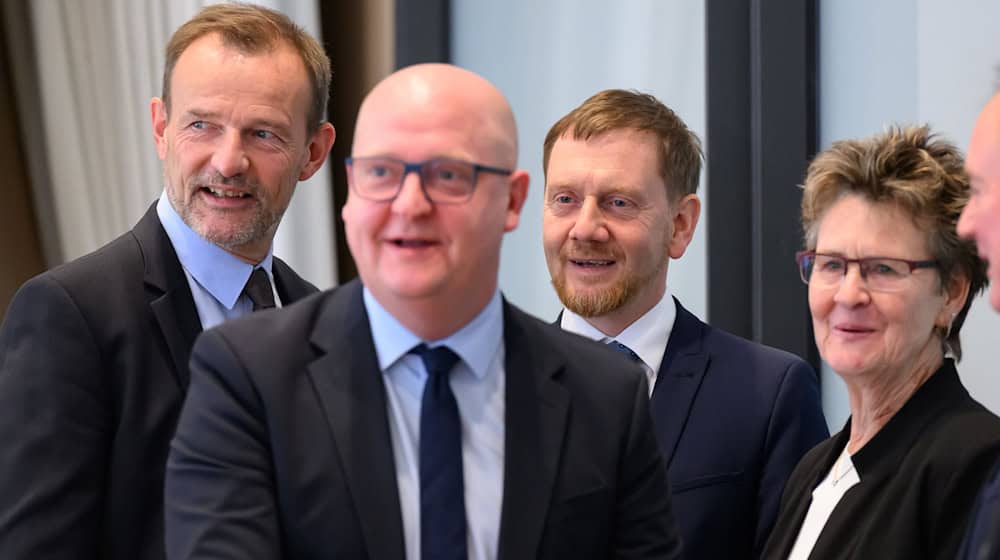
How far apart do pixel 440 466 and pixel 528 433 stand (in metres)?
0.11

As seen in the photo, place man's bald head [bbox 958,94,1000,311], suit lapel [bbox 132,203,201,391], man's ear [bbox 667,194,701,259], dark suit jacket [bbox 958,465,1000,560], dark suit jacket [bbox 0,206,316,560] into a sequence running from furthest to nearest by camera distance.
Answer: man's ear [bbox 667,194,701,259] → suit lapel [bbox 132,203,201,391] → dark suit jacket [bbox 0,206,316,560] → man's bald head [bbox 958,94,1000,311] → dark suit jacket [bbox 958,465,1000,560]

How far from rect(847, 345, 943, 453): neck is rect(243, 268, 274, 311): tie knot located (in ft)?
3.17

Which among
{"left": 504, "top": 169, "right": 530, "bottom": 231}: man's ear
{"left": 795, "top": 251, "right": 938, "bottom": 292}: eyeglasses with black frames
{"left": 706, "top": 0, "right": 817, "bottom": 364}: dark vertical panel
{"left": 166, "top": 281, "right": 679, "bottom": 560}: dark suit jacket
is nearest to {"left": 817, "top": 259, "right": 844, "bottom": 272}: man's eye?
{"left": 795, "top": 251, "right": 938, "bottom": 292}: eyeglasses with black frames

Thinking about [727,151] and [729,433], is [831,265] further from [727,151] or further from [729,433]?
[727,151]

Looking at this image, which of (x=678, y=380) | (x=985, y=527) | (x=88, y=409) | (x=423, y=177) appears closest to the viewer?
(x=423, y=177)

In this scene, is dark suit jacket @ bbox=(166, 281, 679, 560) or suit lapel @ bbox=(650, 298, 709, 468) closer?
dark suit jacket @ bbox=(166, 281, 679, 560)

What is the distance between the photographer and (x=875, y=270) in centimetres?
220

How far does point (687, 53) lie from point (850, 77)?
482 millimetres

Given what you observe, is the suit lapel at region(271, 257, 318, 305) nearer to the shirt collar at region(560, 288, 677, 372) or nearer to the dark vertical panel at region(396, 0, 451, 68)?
the shirt collar at region(560, 288, 677, 372)

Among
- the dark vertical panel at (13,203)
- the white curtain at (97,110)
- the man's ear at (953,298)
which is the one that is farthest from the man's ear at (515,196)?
the dark vertical panel at (13,203)

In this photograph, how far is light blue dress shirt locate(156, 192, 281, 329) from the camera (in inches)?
87.6

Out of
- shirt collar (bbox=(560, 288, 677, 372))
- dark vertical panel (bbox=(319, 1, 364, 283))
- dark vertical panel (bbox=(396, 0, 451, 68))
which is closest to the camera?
shirt collar (bbox=(560, 288, 677, 372))

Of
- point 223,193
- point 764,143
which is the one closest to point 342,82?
point 764,143

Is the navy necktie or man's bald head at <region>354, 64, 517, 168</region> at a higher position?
man's bald head at <region>354, 64, 517, 168</region>
